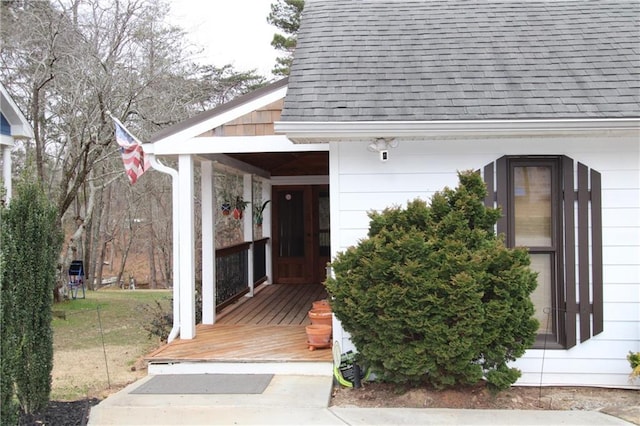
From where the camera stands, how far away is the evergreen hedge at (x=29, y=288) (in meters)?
3.96

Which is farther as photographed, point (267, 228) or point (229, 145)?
point (267, 228)

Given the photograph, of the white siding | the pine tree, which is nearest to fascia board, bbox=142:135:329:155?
the white siding

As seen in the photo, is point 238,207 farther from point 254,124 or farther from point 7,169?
point 7,169

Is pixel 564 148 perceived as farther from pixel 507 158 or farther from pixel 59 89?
pixel 59 89

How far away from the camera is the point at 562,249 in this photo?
17.5 feet

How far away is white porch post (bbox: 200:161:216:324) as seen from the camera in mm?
7246

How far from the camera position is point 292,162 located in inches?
402

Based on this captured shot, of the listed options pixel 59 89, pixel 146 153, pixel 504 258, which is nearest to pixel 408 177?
pixel 504 258

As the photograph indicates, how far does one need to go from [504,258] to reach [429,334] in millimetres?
Result: 896

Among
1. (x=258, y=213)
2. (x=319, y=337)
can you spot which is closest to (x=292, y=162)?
(x=258, y=213)

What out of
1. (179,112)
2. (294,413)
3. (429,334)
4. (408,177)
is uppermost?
(179,112)

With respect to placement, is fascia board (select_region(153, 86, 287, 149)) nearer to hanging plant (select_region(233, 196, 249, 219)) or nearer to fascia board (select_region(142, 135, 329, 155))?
fascia board (select_region(142, 135, 329, 155))

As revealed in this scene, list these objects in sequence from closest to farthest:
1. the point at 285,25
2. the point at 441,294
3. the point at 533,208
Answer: the point at 441,294, the point at 533,208, the point at 285,25

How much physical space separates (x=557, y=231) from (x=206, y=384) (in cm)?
374
